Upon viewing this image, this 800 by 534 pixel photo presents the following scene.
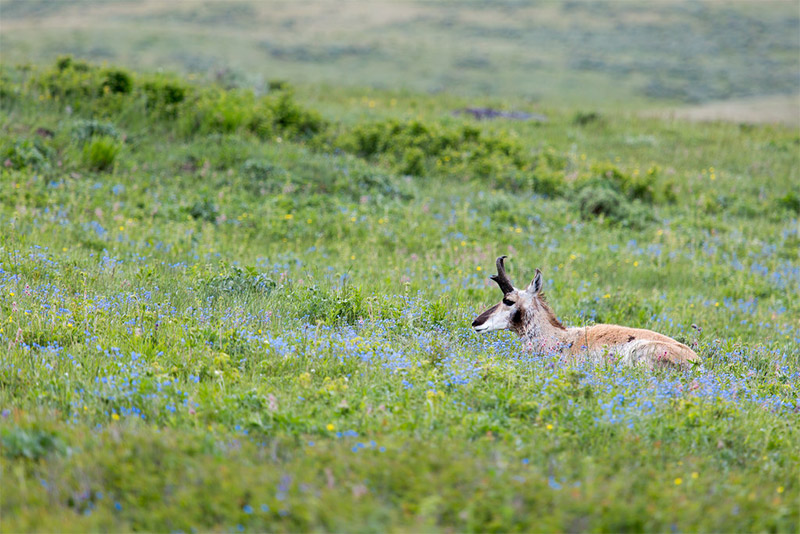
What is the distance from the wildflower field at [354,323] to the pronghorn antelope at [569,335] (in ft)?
1.23

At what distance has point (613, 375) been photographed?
243 inches

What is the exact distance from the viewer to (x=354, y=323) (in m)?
7.40

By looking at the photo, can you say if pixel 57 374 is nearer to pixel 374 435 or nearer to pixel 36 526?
pixel 36 526

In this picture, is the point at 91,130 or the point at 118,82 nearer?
the point at 91,130

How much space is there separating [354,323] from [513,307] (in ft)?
5.83

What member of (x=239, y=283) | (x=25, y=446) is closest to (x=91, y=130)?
(x=239, y=283)

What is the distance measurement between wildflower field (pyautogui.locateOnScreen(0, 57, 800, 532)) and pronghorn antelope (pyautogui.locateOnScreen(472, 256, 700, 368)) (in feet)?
1.23

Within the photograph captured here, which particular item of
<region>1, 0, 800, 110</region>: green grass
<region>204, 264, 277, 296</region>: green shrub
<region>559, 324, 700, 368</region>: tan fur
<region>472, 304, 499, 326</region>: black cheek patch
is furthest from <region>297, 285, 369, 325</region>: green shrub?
<region>1, 0, 800, 110</region>: green grass

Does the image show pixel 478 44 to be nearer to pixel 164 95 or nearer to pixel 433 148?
pixel 433 148

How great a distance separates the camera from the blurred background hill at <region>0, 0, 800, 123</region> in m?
47.9

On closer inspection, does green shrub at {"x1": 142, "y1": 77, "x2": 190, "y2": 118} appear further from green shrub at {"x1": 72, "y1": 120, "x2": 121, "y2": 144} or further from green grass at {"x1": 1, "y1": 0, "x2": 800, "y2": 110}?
green grass at {"x1": 1, "y1": 0, "x2": 800, "y2": 110}

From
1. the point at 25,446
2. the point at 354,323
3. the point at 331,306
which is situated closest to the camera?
the point at 25,446

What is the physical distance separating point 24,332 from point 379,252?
608 cm

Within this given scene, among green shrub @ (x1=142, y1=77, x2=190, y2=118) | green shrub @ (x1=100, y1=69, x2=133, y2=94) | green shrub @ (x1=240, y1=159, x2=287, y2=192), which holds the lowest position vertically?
green shrub @ (x1=240, y1=159, x2=287, y2=192)
